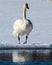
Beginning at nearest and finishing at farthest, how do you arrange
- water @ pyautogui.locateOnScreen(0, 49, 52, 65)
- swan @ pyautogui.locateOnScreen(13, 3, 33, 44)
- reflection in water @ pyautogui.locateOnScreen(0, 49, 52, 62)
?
water @ pyautogui.locateOnScreen(0, 49, 52, 65), reflection in water @ pyautogui.locateOnScreen(0, 49, 52, 62), swan @ pyautogui.locateOnScreen(13, 3, 33, 44)

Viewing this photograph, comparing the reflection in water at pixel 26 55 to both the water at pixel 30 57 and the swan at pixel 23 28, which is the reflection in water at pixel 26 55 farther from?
the swan at pixel 23 28

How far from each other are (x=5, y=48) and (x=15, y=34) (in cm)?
115

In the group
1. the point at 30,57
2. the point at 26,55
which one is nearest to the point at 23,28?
the point at 26,55

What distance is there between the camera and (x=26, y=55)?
31.2ft

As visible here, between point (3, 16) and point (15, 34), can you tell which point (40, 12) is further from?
point (15, 34)

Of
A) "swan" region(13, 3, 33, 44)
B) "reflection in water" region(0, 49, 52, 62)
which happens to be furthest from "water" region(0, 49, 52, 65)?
"swan" region(13, 3, 33, 44)

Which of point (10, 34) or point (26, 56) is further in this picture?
point (10, 34)

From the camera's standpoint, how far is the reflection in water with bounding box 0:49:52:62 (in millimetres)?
9172

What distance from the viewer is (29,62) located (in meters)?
8.76

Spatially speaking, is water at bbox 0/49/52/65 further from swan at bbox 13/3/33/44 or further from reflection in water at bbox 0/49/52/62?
swan at bbox 13/3/33/44

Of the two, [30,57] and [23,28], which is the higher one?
[23,28]

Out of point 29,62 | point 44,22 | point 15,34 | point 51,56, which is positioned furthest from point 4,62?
point 44,22

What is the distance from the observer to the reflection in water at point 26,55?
30.1 ft

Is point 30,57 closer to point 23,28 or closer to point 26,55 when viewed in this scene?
point 26,55
